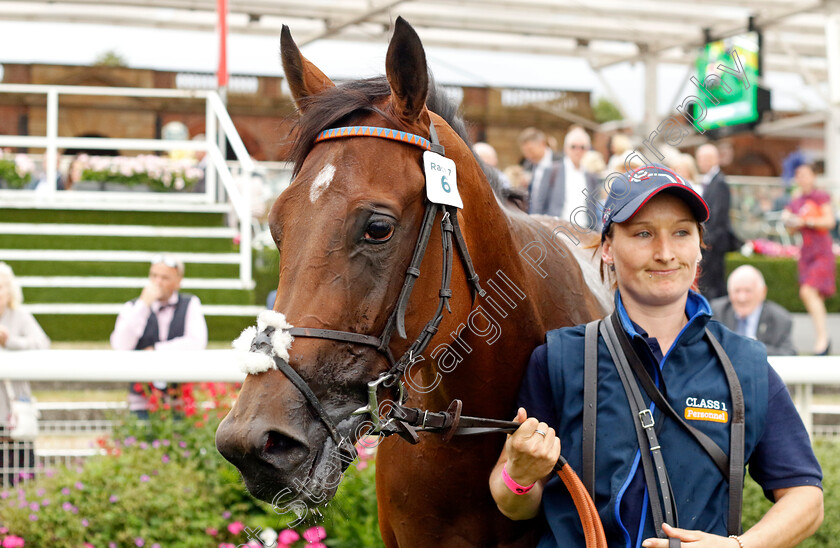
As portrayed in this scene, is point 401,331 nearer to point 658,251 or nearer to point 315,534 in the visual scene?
point 658,251

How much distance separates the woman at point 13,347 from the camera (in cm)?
384

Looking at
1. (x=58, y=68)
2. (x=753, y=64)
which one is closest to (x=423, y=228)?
(x=753, y=64)

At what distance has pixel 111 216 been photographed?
34.0ft

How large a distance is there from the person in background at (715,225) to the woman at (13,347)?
5.38 metres

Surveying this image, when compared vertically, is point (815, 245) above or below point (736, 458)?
above

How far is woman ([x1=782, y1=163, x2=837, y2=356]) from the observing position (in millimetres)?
8773

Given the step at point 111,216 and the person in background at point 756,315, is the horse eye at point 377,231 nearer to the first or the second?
the person in background at point 756,315

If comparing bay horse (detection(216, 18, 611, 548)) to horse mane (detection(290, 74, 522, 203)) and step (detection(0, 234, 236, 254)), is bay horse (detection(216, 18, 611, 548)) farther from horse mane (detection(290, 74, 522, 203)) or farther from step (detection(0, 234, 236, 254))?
step (detection(0, 234, 236, 254))

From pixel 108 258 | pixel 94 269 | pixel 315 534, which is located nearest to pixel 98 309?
pixel 94 269

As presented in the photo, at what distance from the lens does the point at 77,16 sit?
13508 mm

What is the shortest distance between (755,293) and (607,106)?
1641 inches

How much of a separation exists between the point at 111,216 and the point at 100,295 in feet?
5.46

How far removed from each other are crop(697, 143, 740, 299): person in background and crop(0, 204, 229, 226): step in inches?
232

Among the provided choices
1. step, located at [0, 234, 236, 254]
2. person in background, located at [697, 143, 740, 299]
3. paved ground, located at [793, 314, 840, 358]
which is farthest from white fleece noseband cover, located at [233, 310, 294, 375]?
paved ground, located at [793, 314, 840, 358]
